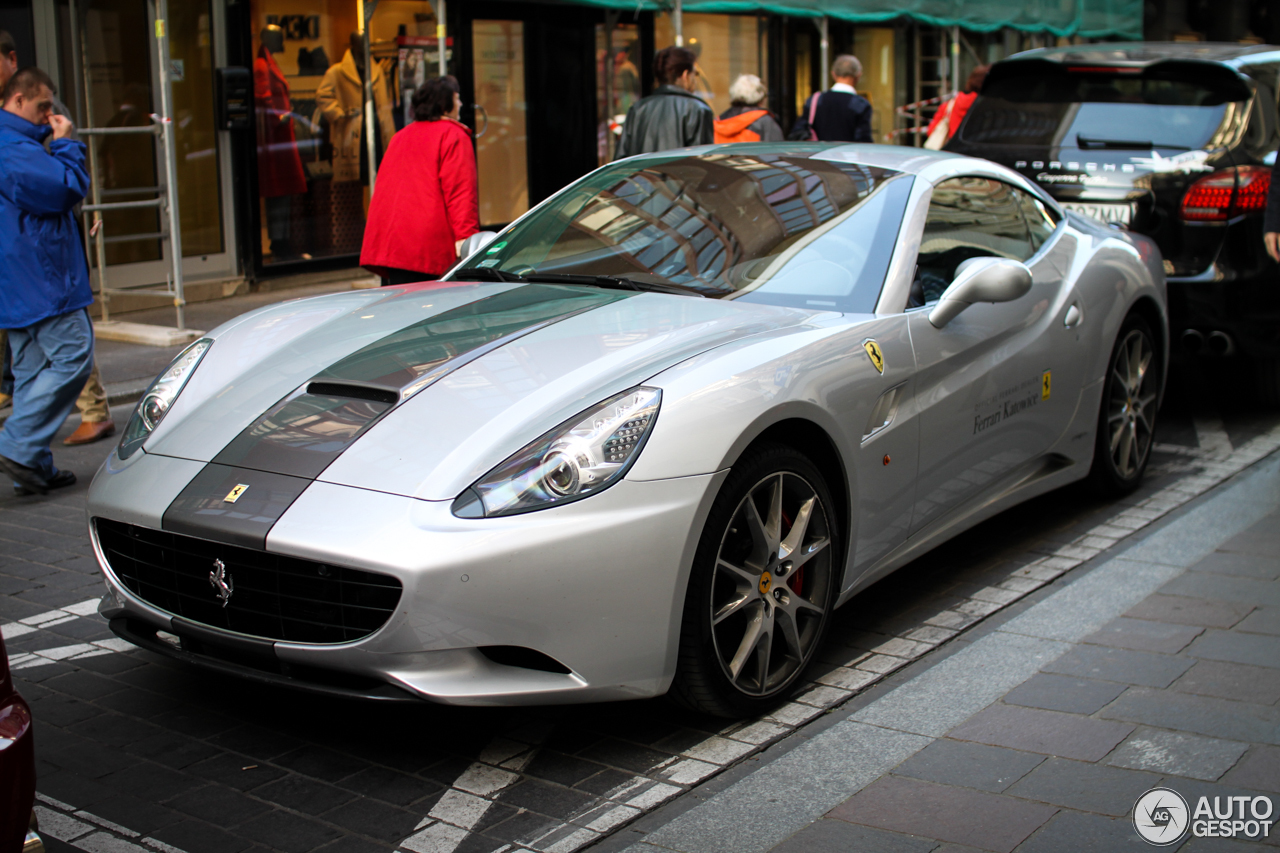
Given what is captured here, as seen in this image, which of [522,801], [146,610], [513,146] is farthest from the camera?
[513,146]

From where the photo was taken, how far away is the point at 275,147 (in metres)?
11.6

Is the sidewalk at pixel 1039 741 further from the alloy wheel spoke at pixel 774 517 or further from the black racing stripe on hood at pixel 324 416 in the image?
the black racing stripe on hood at pixel 324 416

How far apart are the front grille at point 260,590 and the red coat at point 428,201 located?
3.72 metres

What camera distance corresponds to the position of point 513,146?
46.0 feet

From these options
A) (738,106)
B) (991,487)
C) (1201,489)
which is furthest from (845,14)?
(991,487)

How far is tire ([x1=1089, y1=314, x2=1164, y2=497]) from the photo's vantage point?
5.43m

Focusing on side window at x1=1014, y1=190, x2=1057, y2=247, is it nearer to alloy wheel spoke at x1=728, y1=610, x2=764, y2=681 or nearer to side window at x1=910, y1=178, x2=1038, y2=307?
side window at x1=910, y1=178, x2=1038, y2=307

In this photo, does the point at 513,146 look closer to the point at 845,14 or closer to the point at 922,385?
the point at 845,14

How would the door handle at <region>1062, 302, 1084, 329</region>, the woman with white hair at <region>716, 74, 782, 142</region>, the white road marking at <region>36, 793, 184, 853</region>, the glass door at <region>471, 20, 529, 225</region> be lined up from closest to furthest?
the white road marking at <region>36, 793, 184, 853</region> < the door handle at <region>1062, 302, 1084, 329</region> < the woman with white hair at <region>716, 74, 782, 142</region> < the glass door at <region>471, 20, 529, 225</region>

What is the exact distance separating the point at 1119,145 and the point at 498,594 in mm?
5264

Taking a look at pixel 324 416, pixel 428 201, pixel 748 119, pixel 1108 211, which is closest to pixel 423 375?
pixel 324 416

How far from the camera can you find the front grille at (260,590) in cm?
301

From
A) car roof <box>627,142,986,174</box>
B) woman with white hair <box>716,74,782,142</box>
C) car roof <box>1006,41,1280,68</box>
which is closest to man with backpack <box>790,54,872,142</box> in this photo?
woman with white hair <box>716,74,782,142</box>

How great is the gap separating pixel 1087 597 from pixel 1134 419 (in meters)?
1.37
